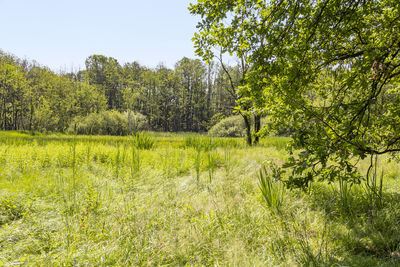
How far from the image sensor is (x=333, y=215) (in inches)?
111

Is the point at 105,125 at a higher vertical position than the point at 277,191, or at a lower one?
higher

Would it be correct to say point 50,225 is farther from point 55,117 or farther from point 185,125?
point 185,125

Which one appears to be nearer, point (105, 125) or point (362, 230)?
A: point (362, 230)

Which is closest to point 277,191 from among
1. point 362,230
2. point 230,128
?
point 362,230

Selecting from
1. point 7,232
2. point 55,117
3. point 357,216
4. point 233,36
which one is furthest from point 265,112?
point 55,117

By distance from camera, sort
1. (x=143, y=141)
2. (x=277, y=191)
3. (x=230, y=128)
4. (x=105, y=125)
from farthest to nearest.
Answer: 1. (x=105, y=125)
2. (x=230, y=128)
3. (x=143, y=141)
4. (x=277, y=191)

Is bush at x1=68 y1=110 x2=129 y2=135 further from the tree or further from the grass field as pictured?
the tree

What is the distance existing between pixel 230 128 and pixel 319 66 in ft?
52.6

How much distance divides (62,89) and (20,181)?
3013 cm

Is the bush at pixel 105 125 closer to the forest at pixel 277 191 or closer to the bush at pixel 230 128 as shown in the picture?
the bush at pixel 230 128

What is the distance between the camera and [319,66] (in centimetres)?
248

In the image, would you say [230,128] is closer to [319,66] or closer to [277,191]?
[277,191]

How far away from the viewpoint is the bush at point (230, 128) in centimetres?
1808

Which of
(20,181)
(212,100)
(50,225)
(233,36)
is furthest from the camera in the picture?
(212,100)
